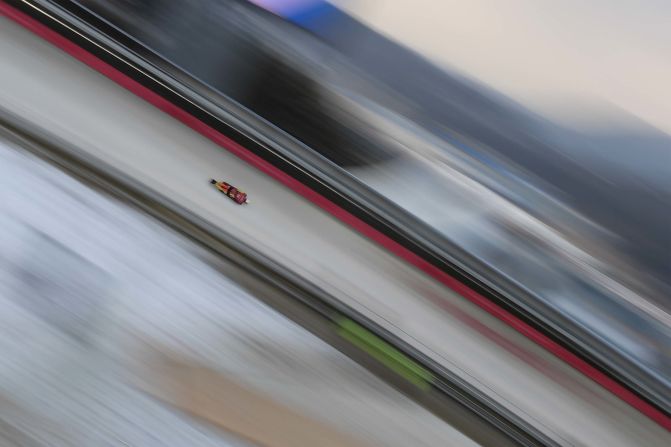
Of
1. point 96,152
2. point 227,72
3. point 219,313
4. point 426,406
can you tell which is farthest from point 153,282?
point 426,406

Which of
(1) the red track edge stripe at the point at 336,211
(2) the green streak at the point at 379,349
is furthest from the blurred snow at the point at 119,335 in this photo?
(1) the red track edge stripe at the point at 336,211

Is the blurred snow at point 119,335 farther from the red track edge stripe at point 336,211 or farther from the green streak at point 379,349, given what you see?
the red track edge stripe at point 336,211

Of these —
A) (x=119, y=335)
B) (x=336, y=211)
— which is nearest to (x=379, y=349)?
(x=336, y=211)

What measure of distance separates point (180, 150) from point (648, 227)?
70 cm

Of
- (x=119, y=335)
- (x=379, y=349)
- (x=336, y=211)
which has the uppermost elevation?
(x=336, y=211)

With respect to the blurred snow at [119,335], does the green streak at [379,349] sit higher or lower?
higher

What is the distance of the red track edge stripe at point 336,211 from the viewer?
90 centimetres

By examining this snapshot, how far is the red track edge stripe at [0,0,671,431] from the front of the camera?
0.90 m

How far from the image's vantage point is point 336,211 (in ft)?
3.03

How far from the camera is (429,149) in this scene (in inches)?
37.5

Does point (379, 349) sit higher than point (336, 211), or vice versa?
point (336, 211)

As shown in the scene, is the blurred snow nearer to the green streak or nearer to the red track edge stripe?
the green streak

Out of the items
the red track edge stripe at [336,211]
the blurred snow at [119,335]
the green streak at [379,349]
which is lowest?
the blurred snow at [119,335]

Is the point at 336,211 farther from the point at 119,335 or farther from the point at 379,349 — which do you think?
the point at 119,335
